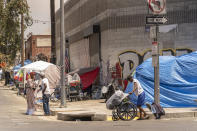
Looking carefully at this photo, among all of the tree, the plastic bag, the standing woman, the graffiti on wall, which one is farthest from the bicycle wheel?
the tree

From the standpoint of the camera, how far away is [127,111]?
15898 mm

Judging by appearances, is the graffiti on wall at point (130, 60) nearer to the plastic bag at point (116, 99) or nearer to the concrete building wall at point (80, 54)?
the concrete building wall at point (80, 54)

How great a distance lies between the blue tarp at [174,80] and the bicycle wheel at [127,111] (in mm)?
4093

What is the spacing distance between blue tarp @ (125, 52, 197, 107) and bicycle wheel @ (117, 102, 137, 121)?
13.4 feet

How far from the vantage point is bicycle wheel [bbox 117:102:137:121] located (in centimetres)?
1582

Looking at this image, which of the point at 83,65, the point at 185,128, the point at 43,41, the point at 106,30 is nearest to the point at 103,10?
the point at 106,30

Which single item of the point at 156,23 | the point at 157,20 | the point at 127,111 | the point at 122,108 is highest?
the point at 157,20

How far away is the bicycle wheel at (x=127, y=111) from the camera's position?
1582 cm

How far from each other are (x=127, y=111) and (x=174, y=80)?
196 inches

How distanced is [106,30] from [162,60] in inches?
298

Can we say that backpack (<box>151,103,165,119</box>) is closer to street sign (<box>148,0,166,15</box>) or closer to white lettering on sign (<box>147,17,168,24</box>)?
white lettering on sign (<box>147,17,168,24</box>)

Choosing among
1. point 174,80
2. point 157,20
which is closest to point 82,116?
point 157,20

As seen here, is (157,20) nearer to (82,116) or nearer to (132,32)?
(82,116)

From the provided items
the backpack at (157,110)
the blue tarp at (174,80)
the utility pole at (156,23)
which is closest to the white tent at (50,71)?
the blue tarp at (174,80)
